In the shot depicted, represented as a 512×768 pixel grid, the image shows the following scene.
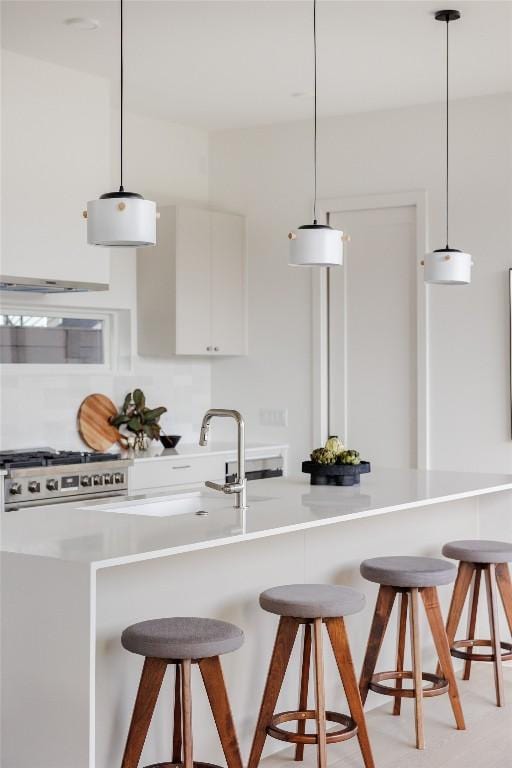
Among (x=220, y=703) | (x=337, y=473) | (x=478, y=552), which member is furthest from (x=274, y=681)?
(x=478, y=552)

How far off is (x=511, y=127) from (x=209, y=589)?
3.37m

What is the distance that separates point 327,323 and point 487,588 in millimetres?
2394

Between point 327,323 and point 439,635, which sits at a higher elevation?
point 327,323

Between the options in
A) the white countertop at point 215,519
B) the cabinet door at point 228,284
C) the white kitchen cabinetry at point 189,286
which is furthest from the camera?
the cabinet door at point 228,284

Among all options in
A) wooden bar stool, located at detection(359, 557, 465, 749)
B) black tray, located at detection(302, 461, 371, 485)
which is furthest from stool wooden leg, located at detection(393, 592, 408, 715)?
black tray, located at detection(302, 461, 371, 485)

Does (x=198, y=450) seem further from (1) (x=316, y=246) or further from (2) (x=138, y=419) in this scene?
(1) (x=316, y=246)

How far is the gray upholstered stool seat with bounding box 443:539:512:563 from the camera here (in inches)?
178

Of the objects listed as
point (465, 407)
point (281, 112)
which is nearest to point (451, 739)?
point (465, 407)

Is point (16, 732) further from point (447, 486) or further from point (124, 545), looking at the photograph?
point (447, 486)

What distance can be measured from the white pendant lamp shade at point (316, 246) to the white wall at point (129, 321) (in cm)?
168

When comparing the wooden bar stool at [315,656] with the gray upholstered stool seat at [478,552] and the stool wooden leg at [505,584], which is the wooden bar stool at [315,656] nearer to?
the gray upholstered stool seat at [478,552]

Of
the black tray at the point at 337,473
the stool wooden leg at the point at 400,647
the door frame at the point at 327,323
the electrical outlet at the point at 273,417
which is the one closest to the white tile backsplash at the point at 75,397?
the electrical outlet at the point at 273,417

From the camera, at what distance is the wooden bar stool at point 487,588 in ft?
14.9

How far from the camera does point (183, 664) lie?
120 inches
